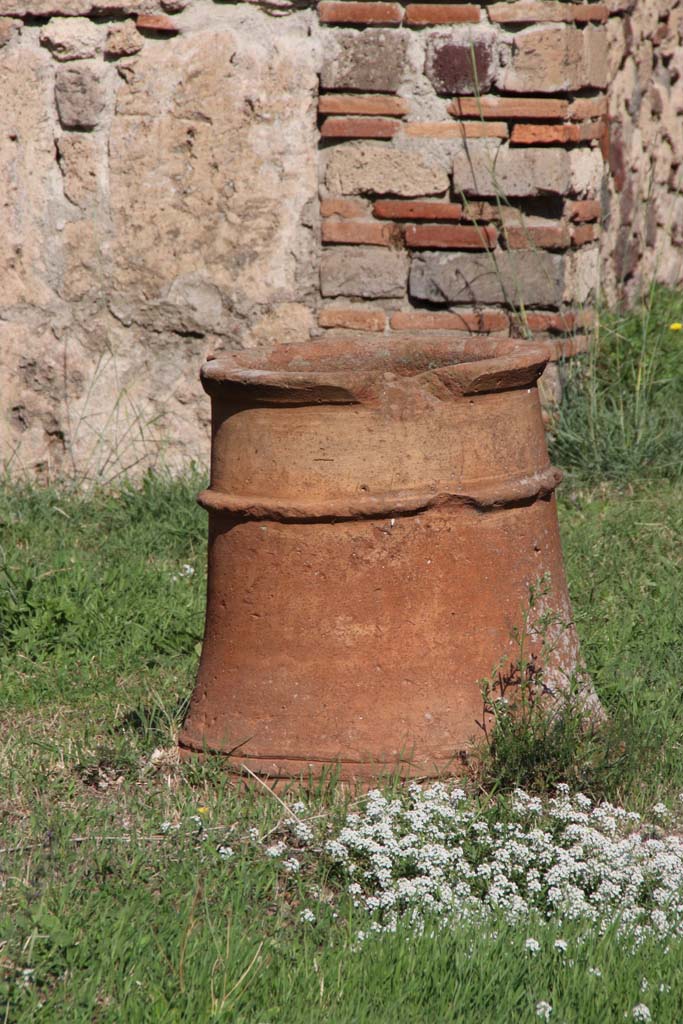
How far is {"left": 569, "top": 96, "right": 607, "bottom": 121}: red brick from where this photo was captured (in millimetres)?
4992

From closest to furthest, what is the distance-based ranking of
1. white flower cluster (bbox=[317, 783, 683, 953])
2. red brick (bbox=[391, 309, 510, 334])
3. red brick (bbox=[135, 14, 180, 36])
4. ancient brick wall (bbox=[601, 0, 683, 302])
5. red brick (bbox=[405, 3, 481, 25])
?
white flower cluster (bbox=[317, 783, 683, 953]) → red brick (bbox=[405, 3, 481, 25]) → red brick (bbox=[135, 14, 180, 36]) → red brick (bbox=[391, 309, 510, 334]) → ancient brick wall (bbox=[601, 0, 683, 302])

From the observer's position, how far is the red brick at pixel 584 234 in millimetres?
5148

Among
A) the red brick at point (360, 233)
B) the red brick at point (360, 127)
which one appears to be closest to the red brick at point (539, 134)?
the red brick at point (360, 127)

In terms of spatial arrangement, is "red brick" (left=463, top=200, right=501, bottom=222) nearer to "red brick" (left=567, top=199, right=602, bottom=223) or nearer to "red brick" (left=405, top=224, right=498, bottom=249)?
"red brick" (left=405, top=224, right=498, bottom=249)

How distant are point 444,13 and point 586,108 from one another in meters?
0.64

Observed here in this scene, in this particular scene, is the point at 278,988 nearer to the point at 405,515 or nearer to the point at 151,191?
the point at 405,515

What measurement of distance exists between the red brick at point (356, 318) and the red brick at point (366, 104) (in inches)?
28.8

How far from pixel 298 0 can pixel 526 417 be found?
100 inches

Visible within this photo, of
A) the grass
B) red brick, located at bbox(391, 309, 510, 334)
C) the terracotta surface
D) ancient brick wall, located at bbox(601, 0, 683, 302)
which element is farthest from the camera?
ancient brick wall, located at bbox(601, 0, 683, 302)

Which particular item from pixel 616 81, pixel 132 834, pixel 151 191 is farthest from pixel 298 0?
pixel 132 834

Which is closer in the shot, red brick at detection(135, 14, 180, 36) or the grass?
the grass

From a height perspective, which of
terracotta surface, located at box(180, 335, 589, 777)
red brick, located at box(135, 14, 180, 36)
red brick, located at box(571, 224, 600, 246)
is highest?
red brick, located at box(135, 14, 180, 36)

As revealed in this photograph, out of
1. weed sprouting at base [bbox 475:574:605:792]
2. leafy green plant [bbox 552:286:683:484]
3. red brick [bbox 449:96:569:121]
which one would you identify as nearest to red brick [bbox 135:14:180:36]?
red brick [bbox 449:96:569:121]

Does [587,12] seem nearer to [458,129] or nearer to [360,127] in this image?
[458,129]
